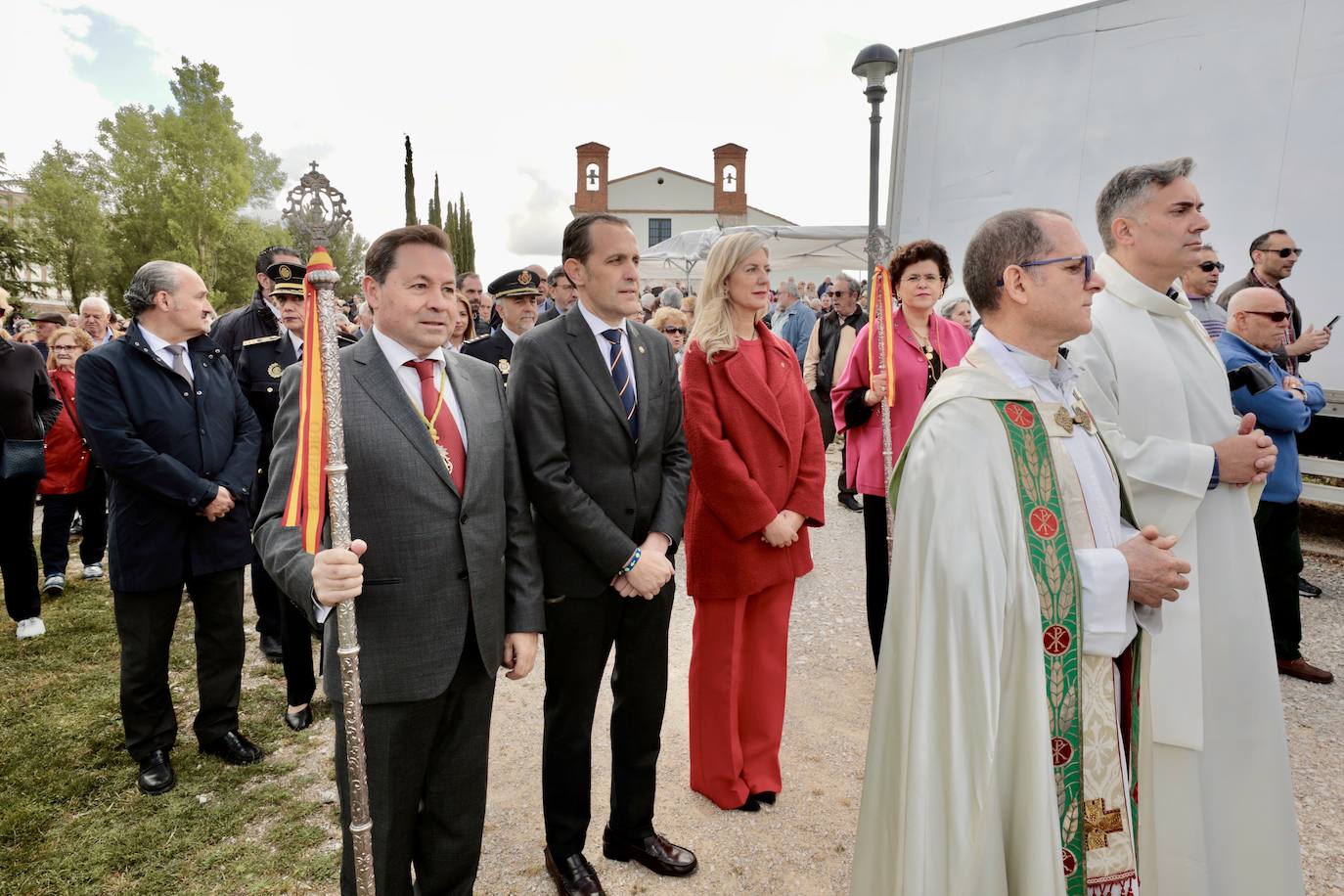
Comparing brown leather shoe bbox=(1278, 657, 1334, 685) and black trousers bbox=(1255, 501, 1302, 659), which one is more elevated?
black trousers bbox=(1255, 501, 1302, 659)

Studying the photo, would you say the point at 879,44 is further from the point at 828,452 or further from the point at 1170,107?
the point at 828,452

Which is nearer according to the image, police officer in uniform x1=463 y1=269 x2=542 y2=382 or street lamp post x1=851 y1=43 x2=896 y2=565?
street lamp post x1=851 y1=43 x2=896 y2=565

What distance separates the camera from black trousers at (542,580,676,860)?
2676 millimetres

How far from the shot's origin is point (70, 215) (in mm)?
31250

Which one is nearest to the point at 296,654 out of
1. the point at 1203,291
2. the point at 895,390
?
the point at 895,390

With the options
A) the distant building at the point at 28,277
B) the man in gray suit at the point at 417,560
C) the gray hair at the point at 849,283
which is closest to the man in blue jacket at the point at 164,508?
the man in gray suit at the point at 417,560

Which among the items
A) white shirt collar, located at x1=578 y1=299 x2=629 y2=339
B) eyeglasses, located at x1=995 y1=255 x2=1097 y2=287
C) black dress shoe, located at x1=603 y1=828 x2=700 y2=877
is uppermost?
eyeglasses, located at x1=995 y1=255 x2=1097 y2=287

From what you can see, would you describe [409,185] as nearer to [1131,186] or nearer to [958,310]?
[1131,186]

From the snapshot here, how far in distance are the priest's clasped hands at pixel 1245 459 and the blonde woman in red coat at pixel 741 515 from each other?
1481 millimetres

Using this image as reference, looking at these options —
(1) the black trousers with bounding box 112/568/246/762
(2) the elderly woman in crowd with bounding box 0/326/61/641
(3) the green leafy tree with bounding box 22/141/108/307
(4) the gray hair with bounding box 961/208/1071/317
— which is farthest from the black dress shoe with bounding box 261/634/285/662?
(3) the green leafy tree with bounding box 22/141/108/307

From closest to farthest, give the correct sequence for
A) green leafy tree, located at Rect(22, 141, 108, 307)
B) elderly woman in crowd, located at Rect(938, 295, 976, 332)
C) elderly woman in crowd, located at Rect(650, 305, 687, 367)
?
elderly woman in crowd, located at Rect(650, 305, 687, 367) → elderly woman in crowd, located at Rect(938, 295, 976, 332) → green leafy tree, located at Rect(22, 141, 108, 307)

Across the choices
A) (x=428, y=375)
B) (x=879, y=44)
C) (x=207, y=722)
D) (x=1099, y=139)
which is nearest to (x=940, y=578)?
(x=428, y=375)

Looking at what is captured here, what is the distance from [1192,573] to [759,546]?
62.1 inches

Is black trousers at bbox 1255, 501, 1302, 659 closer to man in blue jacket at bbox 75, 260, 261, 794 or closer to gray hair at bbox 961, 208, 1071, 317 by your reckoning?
gray hair at bbox 961, 208, 1071, 317
